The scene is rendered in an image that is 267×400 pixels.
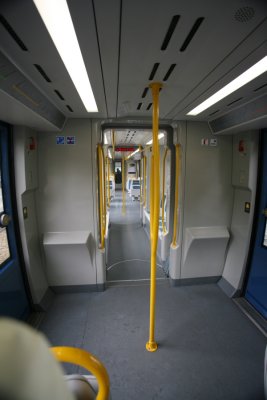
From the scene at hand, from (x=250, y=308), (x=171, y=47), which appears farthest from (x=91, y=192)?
(x=250, y=308)

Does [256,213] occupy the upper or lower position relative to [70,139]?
lower

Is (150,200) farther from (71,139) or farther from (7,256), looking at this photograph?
(7,256)

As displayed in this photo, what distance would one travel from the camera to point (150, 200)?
2.03 m

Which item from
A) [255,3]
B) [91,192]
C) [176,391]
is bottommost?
[176,391]

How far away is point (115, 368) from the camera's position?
6.51 feet

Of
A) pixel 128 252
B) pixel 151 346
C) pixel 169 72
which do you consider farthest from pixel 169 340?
pixel 169 72

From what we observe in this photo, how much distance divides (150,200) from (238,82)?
4.03ft

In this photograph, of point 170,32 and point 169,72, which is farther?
point 169,72

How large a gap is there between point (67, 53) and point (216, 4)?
0.84 metres

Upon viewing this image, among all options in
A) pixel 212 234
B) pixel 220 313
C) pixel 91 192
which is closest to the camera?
pixel 220 313

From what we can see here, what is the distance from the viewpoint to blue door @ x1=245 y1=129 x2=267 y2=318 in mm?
2619

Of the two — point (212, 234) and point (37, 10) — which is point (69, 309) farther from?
point (37, 10)

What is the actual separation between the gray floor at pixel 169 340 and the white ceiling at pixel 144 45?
2.49 metres

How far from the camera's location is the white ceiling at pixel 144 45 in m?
0.87
